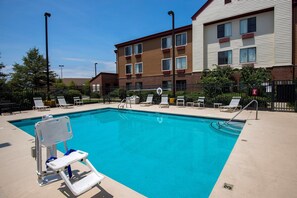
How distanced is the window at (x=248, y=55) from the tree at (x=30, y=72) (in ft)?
101

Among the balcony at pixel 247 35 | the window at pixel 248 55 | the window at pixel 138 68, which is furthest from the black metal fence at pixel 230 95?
the window at pixel 138 68

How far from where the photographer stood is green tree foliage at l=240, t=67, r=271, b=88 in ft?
49.8

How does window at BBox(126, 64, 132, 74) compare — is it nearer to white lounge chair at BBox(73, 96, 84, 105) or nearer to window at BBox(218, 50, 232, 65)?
white lounge chair at BBox(73, 96, 84, 105)

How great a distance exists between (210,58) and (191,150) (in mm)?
16391

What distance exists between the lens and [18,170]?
3.53 m

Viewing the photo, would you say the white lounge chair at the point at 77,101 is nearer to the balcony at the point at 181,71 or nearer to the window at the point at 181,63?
the balcony at the point at 181,71

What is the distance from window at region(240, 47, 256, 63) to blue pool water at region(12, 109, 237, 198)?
11.7 meters

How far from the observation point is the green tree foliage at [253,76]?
49.8ft

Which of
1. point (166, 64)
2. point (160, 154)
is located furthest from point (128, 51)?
point (160, 154)

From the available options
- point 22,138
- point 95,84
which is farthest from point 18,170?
point 95,84

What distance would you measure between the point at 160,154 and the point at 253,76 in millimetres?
14531

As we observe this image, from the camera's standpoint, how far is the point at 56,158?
2.96 metres

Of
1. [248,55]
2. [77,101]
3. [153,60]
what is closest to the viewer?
[77,101]

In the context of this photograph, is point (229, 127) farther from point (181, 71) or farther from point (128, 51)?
point (128, 51)
